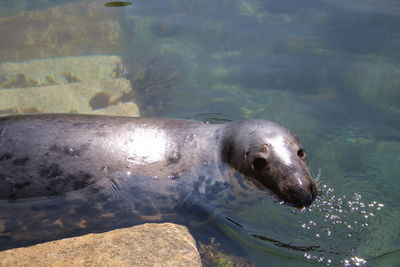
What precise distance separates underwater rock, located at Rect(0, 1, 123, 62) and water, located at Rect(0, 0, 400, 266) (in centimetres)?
12

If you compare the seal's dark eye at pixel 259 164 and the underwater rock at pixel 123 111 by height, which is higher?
the seal's dark eye at pixel 259 164

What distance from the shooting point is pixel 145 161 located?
3.41 metres

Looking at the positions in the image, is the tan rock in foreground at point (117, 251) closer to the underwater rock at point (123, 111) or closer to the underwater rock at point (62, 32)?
the underwater rock at point (123, 111)

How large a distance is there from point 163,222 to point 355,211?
5.72 ft

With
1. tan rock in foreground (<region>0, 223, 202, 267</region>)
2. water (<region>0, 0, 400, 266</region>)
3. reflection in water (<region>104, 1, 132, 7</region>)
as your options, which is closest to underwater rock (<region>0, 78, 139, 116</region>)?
water (<region>0, 0, 400, 266</region>)

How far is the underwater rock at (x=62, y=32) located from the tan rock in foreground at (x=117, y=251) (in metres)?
5.73

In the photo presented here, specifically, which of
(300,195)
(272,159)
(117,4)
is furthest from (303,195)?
(117,4)

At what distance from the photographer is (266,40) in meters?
7.50

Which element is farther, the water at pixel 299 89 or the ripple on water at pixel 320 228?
the water at pixel 299 89

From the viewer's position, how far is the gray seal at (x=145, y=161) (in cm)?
317

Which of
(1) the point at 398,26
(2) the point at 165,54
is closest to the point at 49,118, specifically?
(2) the point at 165,54

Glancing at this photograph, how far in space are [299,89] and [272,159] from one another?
3.20 m

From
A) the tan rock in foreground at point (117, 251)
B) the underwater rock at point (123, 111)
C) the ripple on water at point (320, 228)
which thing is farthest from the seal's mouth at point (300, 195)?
the underwater rock at point (123, 111)

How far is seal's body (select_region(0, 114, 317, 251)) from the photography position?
3.17 metres
